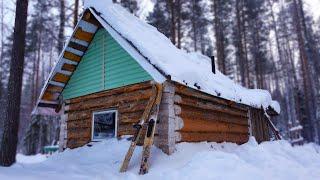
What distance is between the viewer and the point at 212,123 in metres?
10.6

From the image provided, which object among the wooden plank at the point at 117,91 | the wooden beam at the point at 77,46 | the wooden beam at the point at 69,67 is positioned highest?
the wooden beam at the point at 77,46

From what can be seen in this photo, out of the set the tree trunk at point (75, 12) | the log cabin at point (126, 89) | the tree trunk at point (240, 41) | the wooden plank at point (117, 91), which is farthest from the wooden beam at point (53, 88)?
the tree trunk at point (240, 41)

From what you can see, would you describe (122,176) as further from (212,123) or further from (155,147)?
(212,123)

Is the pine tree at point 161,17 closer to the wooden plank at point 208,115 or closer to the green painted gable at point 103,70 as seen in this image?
the wooden plank at point 208,115

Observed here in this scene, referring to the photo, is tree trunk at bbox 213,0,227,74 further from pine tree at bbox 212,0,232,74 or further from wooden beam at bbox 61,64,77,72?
wooden beam at bbox 61,64,77,72

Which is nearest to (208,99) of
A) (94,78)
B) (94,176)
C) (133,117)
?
(133,117)

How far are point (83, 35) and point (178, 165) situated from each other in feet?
18.6

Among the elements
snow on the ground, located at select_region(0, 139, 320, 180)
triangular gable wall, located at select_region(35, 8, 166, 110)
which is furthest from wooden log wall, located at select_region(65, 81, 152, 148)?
snow on the ground, located at select_region(0, 139, 320, 180)

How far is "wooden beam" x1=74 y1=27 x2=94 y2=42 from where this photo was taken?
34.0ft

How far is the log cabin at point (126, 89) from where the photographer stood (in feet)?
27.9

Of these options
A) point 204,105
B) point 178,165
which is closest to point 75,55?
point 204,105

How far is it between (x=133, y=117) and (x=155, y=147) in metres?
1.35

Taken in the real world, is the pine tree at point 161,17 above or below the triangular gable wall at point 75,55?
above

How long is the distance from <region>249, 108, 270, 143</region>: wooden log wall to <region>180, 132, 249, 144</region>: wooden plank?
980mm
